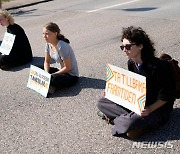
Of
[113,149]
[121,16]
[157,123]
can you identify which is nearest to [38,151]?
[113,149]

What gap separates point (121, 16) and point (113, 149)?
24.6 feet

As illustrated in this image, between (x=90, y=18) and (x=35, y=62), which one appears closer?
(x=35, y=62)

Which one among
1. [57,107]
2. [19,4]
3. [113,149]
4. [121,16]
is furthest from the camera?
[19,4]

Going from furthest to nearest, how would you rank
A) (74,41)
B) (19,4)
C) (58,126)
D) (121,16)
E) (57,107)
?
(19,4), (121,16), (74,41), (57,107), (58,126)

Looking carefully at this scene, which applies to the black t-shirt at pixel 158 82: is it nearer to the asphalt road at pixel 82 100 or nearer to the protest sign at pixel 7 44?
the asphalt road at pixel 82 100

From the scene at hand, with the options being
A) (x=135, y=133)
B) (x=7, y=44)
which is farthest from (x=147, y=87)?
(x=7, y=44)

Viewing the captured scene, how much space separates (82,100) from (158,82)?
1704mm

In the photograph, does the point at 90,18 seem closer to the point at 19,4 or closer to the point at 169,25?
the point at 169,25

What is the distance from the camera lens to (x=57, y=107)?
5289 mm

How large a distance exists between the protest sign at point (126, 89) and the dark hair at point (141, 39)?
25cm

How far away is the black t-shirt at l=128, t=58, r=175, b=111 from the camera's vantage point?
395 cm

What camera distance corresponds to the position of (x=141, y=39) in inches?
157

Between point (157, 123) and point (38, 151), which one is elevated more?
point (157, 123)

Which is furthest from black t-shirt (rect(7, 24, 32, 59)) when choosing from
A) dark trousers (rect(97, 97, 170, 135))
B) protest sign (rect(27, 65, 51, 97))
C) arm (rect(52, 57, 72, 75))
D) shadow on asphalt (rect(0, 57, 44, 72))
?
dark trousers (rect(97, 97, 170, 135))
